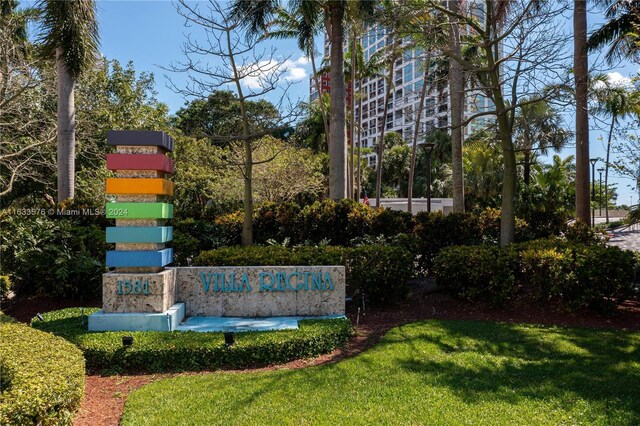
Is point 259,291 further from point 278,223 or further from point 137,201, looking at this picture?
point 278,223

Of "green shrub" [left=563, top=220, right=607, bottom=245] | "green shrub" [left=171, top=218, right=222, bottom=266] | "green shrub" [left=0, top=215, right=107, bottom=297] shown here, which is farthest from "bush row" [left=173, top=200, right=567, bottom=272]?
"green shrub" [left=0, top=215, right=107, bottom=297]

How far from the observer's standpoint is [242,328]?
285 inches

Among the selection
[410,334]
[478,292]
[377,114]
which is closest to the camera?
[410,334]

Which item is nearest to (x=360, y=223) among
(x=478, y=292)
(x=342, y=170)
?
(x=342, y=170)

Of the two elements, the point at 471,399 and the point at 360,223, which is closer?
the point at 471,399

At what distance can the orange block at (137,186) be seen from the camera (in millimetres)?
7309

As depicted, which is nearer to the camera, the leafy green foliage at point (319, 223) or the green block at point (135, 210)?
the green block at point (135, 210)

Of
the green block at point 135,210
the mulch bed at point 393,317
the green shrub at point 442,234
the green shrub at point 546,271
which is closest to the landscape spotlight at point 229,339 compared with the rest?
the mulch bed at point 393,317

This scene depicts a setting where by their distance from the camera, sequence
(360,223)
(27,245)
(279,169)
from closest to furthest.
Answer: (27,245)
(360,223)
(279,169)

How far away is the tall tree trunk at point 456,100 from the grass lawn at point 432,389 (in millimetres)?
5271

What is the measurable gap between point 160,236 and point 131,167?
1.17 meters

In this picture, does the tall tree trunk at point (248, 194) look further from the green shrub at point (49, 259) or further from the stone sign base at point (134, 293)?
the stone sign base at point (134, 293)

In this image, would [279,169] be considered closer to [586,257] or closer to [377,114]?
[586,257]

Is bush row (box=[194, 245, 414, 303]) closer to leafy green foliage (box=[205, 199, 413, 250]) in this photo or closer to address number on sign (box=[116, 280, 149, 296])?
address number on sign (box=[116, 280, 149, 296])
